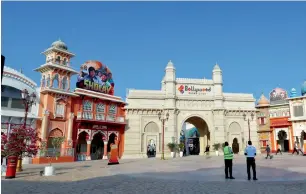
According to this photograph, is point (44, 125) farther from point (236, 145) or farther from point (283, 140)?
point (283, 140)

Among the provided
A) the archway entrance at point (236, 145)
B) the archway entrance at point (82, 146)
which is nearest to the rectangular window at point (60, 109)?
the archway entrance at point (82, 146)

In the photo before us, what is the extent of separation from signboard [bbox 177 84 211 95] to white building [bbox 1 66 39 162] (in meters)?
20.6

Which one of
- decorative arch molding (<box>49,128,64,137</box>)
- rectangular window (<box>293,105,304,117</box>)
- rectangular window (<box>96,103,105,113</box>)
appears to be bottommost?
decorative arch molding (<box>49,128,64,137</box>)

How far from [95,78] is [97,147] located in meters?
9.07

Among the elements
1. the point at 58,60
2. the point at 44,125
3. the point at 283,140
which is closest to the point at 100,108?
the point at 58,60

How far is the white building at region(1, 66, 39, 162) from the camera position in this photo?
22.8 metres

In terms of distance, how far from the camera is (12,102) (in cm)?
2359

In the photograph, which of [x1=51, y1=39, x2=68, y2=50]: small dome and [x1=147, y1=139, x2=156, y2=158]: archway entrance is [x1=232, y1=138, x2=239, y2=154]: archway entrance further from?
[x1=51, y1=39, x2=68, y2=50]: small dome

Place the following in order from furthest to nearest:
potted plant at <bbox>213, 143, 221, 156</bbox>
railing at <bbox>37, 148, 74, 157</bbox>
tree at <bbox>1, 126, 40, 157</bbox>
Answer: potted plant at <bbox>213, 143, 221, 156</bbox> < railing at <bbox>37, 148, 74, 157</bbox> < tree at <bbox>1, 126, 40, 157</bbox>

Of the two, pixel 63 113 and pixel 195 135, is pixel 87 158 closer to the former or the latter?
pixel 63 113

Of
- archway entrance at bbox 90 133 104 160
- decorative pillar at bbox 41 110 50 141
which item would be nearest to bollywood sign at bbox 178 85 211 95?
archway entrance at bbox 90 133 104 160

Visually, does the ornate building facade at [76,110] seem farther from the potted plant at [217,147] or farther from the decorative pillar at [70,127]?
the potted plant at [217,147]

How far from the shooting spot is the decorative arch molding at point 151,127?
1398 inches

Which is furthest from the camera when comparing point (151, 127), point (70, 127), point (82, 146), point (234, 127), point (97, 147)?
point (234, 127)
